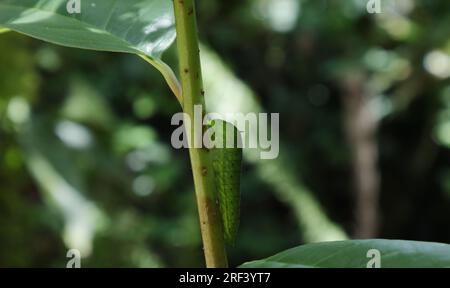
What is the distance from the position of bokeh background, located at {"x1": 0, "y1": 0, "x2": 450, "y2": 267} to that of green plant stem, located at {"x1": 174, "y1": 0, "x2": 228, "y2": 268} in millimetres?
1159

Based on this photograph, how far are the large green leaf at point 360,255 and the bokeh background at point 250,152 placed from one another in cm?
117

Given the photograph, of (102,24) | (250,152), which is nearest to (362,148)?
(250,152)

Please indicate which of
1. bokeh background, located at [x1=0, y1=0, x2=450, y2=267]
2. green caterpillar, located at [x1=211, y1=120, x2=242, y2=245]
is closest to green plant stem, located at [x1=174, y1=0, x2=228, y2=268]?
green caterpillar, located at [x1=211, y1=120, x2=242, y2=245]

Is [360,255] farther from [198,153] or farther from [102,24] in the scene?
[102,24]

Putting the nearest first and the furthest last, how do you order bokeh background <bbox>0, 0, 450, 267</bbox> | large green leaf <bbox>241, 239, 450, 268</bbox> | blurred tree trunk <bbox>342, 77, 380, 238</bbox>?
large green leaf <bbox>241, 239, 450, 268</bbox> → bokeh background <bbox>0, 0, 450, 267</bbox> → blurred tree trunk <bbox>342, 77, 380, 238</bbox>

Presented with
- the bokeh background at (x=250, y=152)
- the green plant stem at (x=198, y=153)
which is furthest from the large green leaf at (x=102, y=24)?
the bokeh background at (x=250, y=152)

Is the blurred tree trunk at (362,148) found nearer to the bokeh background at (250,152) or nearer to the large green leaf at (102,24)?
the bokeh background at (250,152)

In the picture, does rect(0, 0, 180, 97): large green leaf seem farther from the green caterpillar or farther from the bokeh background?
the bokeh background

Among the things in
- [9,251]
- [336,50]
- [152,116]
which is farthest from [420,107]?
[9,251]

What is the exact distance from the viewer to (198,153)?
0.91 ft

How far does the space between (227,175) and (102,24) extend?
12 centimetres

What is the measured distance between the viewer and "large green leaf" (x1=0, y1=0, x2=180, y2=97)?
0.33 metres

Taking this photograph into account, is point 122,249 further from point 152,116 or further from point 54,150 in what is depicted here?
point 152,116
